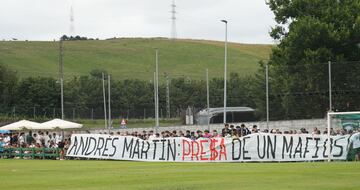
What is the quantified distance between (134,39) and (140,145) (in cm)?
14020

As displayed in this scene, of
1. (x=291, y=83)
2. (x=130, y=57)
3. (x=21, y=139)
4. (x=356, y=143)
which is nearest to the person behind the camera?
(x=356, y=143)

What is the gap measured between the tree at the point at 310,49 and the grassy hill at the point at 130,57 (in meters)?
70.1

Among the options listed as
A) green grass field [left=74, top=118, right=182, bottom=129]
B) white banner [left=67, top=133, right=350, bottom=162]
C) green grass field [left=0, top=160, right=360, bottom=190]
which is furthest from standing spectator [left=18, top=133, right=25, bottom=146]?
green grass field [left=0, top=160, right=360, bottom=190]

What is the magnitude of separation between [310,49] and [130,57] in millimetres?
99440

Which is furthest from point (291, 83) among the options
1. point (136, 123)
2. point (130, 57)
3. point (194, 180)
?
point (130, 57)

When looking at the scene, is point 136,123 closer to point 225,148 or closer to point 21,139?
point 21,139

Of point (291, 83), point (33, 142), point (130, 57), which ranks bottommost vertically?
point (33, 142)

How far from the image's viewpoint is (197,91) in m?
61.7

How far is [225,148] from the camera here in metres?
39.0

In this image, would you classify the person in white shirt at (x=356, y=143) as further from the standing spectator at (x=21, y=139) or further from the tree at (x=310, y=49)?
the standing spectator at (x=21, y=139)

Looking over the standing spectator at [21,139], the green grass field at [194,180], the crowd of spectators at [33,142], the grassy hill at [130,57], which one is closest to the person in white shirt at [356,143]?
the green grass field at [194,180]

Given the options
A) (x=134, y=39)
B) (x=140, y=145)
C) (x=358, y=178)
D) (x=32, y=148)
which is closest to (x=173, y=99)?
(x=32, y=148)

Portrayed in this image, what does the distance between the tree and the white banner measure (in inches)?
398

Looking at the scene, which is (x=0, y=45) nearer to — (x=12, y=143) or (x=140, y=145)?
(x=12, y=143)
